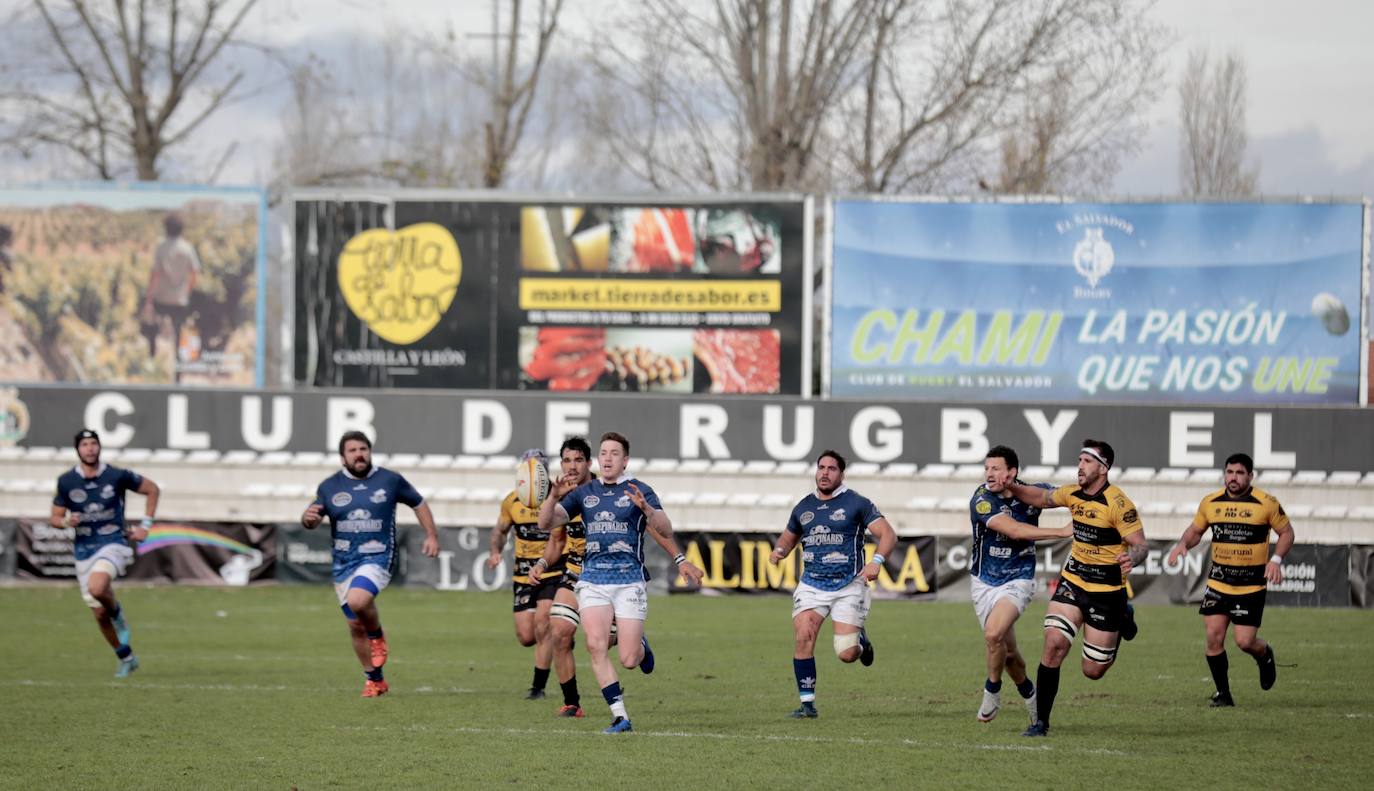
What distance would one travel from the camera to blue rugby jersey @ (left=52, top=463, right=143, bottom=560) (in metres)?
17.5

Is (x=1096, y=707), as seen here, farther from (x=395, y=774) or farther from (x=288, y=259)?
(x=288, y=259)

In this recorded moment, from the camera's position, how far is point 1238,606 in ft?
50.3

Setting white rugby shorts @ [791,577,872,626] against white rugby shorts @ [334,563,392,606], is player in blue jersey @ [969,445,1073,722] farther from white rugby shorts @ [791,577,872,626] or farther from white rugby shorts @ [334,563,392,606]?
white rugby shorts @ [334,563,392,606]

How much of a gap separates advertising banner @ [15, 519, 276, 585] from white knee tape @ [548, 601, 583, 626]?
1600 cm

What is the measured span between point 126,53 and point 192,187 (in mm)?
15975

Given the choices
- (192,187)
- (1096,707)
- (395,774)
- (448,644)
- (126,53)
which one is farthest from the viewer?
(126,53)

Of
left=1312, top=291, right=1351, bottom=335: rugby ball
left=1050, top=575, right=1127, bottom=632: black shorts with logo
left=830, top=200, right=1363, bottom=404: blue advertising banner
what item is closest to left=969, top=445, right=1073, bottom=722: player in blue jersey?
left=1050, top=575, right=1127, bottom=632: black shorts with logo

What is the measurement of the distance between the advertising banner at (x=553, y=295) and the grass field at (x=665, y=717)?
7.01 m

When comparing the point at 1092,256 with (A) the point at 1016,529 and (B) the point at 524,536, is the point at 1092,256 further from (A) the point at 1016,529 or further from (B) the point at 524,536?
(A) the point at 1016,529

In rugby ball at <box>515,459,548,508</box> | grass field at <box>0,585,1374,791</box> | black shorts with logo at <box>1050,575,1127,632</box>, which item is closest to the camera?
grass field at <box>0,585,1374,791</box>

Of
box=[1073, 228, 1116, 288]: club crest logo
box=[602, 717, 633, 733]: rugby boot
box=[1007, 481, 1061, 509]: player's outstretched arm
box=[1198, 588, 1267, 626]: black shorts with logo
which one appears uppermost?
box=[1073, 228, 1116, 288]: club crest logo

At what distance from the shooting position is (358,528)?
15.1 metres

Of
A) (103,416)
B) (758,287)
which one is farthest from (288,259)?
(758,287)

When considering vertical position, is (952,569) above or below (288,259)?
below
